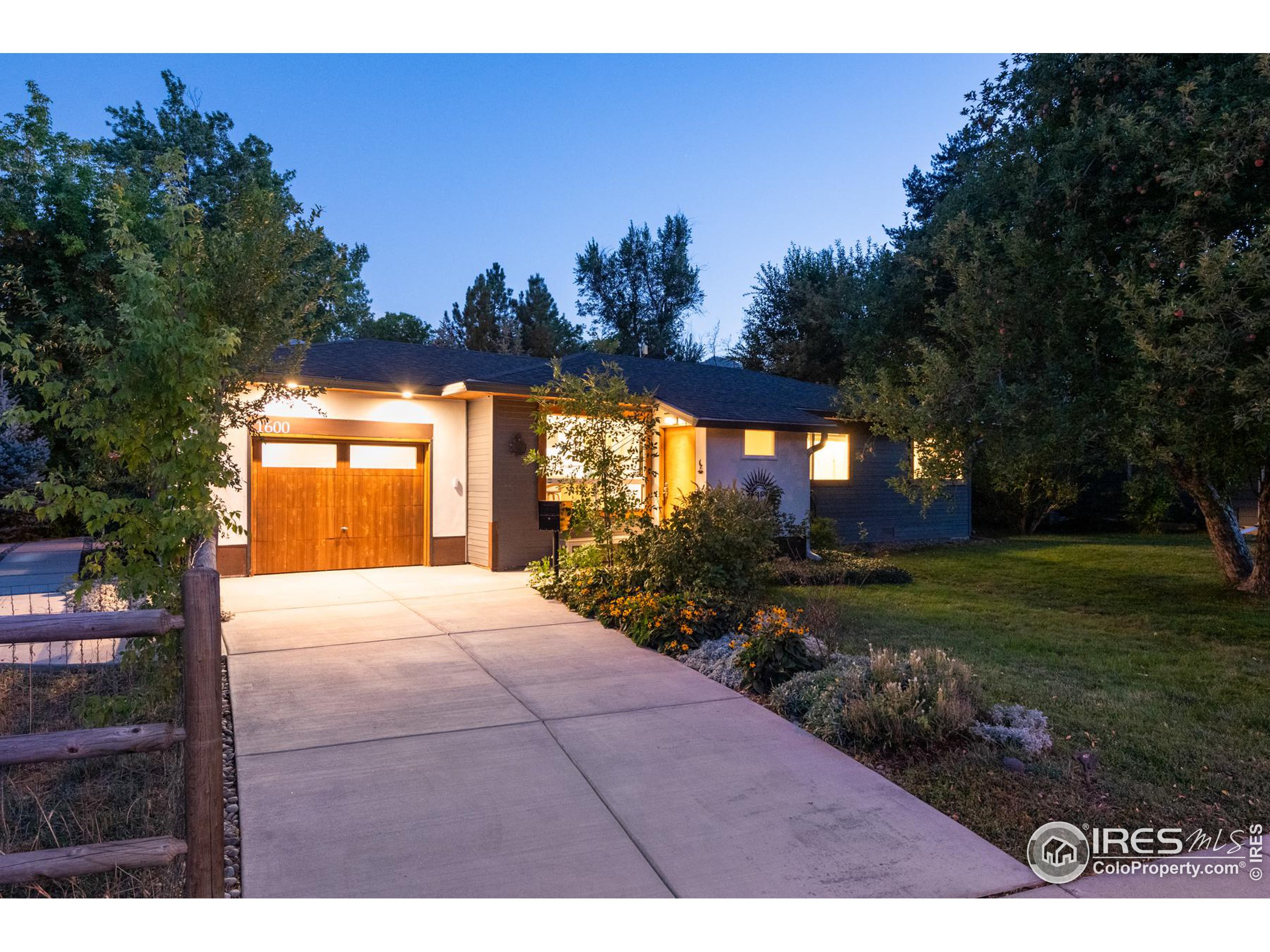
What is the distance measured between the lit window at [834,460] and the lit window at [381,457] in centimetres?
798

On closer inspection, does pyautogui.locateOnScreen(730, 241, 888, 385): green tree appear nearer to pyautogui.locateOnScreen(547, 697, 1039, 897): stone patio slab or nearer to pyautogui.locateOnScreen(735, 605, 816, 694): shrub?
pyautogui.locateOnScreen(735, 605, 816, 694): shrub

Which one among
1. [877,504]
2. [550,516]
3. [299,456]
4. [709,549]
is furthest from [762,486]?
[299,456]

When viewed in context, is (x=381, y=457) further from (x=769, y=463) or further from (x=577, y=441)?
(x=769, y=463)

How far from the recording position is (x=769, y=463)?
1322cm

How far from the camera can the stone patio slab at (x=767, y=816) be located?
3.11 metres

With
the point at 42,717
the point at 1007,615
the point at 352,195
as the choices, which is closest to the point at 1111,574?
the point at 1007,615

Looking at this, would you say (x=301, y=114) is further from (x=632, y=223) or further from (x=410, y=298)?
(x=410, y=298)

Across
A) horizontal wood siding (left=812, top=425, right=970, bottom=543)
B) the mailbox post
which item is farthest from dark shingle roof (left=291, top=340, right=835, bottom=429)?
the mailbox post

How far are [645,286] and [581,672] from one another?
3128cm

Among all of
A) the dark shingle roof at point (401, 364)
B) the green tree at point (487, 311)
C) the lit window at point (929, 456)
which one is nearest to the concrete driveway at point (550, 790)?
the lit window at point (929, 456)

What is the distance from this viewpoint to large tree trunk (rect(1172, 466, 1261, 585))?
9.89m

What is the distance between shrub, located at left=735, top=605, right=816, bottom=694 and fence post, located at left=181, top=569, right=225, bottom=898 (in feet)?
12.3

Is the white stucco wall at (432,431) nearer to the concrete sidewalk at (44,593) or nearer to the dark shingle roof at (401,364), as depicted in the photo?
the dark shingle roof at (401,364)

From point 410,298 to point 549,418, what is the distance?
35.8 metres
